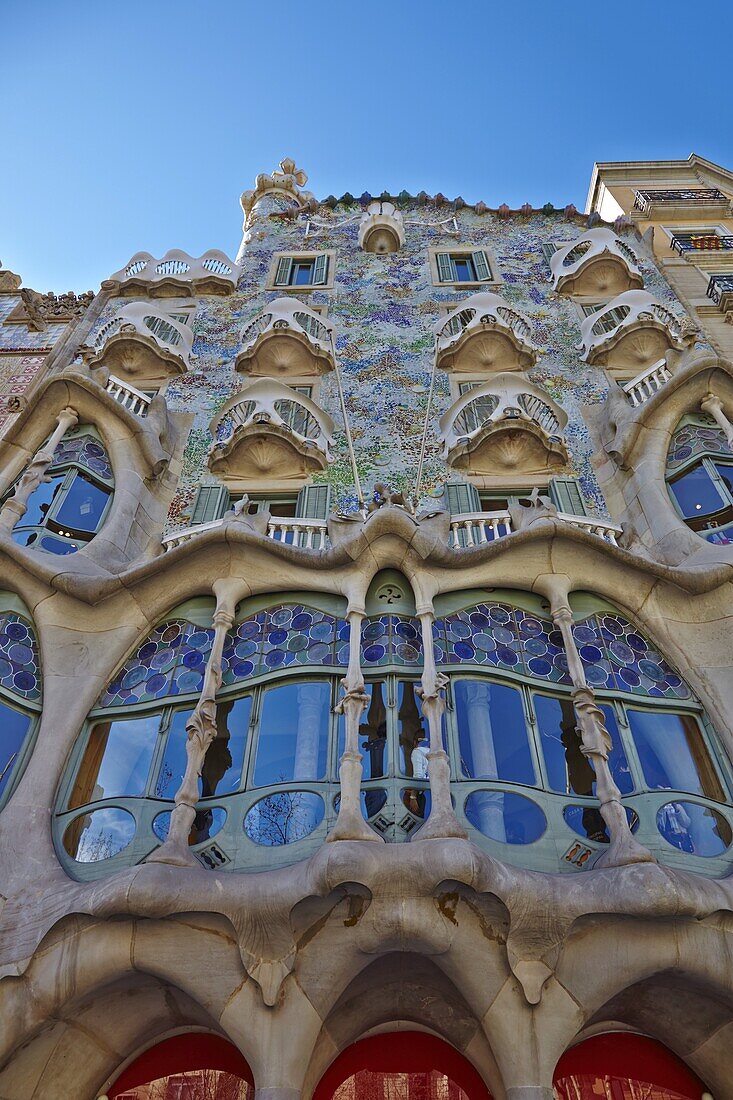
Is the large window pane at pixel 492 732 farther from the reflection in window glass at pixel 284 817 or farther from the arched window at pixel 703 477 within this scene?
the arched window at pixel 703 477

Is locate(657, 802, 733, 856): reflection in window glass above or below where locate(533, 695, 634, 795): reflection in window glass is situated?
below

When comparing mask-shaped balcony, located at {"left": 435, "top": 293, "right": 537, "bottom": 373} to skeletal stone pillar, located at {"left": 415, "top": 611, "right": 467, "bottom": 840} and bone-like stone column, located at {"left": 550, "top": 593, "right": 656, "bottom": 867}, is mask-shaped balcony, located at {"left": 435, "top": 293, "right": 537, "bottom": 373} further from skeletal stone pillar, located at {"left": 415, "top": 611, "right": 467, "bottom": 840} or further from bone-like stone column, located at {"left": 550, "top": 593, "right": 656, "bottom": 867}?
skeletal stone pillar, located at {"left": 415, "top": 611, "right": 467, "bottom": 840}

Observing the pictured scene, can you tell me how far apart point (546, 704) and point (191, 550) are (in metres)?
4.27

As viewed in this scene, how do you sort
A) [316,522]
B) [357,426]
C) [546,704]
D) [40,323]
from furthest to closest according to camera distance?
[40,323] < [357,426] < [316,522] < [546,704]

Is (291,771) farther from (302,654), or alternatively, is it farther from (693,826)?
(693,826)

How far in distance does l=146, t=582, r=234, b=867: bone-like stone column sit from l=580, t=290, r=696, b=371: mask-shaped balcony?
345 inches

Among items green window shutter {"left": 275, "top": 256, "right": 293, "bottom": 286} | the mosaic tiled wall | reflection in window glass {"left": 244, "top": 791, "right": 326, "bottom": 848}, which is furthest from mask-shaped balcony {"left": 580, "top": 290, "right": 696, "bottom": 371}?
reflection in window glass {"left": 244, "top": 791, "right": 326, "bottom": 848}

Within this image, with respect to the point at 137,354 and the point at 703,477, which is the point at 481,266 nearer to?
the point at 137,354

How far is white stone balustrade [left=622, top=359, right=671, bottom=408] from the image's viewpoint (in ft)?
40.9

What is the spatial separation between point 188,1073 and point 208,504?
23.5 ft

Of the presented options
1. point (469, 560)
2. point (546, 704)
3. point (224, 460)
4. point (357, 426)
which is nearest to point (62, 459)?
point (224, 460)

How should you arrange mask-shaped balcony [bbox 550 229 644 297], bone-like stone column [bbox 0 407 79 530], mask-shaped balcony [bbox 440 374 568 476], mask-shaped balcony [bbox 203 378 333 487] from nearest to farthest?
bone-like stone column [bbox 0 407 79 530] → mask-shaped balcony [bbox 440 374 568 476] → mask-shaped balcony [bbox 203 378 333 487] → mask-shaped balcony [bbox 550 229 644 297]

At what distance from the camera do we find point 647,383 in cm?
1266

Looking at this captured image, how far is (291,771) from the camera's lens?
7.82 meters
